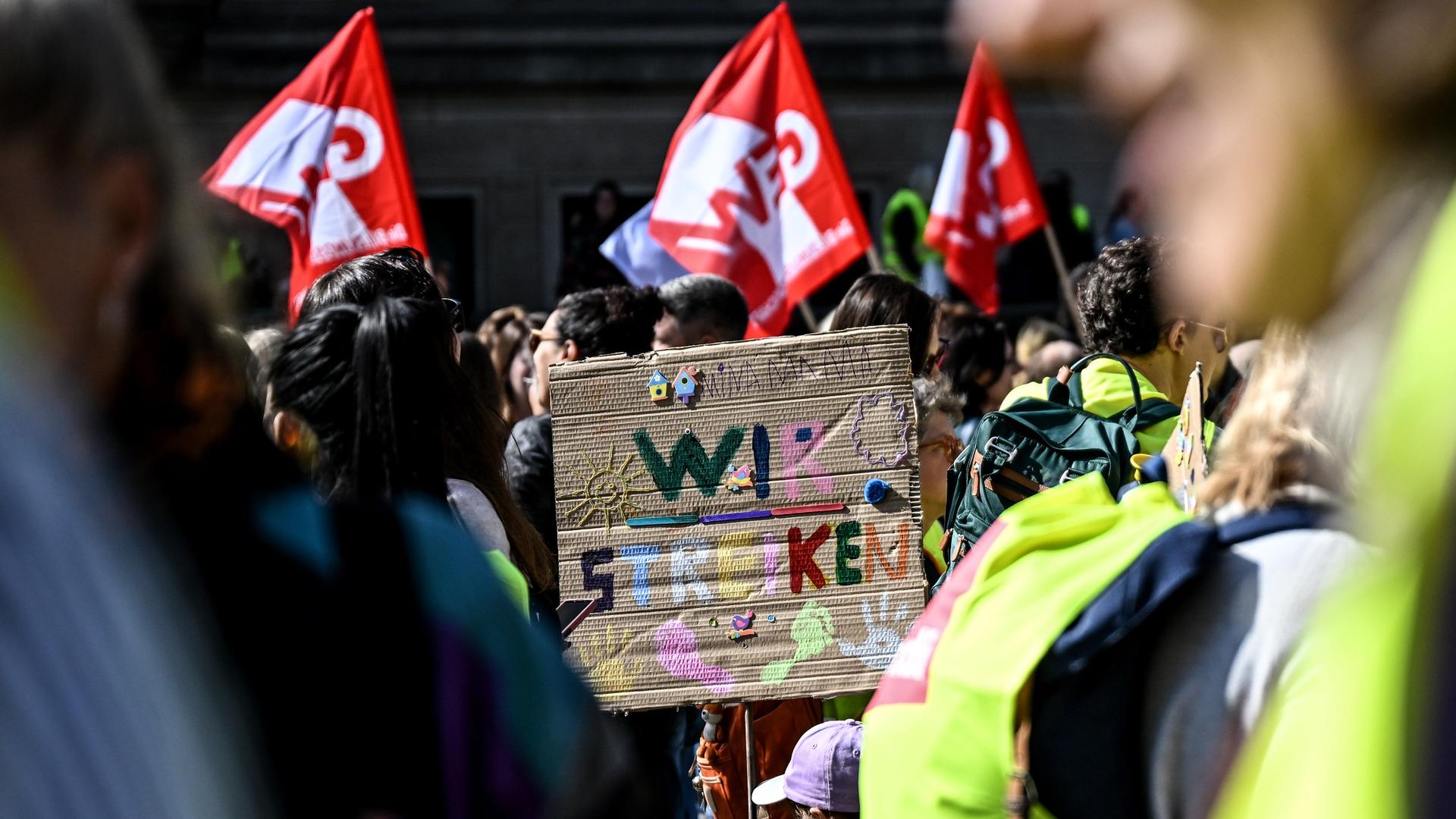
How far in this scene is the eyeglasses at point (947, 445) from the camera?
166 inches

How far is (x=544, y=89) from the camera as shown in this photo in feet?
45.3

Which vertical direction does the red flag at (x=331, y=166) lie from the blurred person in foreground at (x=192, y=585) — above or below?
above

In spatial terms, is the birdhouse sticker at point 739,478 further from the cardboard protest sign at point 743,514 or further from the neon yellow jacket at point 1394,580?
the neon yellow jacket at point 1394,580

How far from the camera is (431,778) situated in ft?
3.36

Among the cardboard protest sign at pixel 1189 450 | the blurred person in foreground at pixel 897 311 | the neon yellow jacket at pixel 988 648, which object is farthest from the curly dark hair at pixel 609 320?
the neon yellow jacket at pixel 988 648

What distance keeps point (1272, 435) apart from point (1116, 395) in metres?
2.32

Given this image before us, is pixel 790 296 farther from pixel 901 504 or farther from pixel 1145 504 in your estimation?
pixel 1145 504

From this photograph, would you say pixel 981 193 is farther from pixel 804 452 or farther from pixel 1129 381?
pixel 804 452

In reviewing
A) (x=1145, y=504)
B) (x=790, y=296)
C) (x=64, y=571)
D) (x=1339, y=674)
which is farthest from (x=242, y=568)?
(x=790, y=296)

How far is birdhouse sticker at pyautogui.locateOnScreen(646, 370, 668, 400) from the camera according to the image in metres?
3.59

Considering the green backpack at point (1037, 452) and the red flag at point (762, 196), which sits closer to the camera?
the green backpack at point (1037, 452)

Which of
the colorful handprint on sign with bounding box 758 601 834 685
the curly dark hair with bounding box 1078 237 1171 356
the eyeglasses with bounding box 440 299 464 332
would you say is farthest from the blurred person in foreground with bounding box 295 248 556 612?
the curly dark hair with bounding box 1078 237 1171 356

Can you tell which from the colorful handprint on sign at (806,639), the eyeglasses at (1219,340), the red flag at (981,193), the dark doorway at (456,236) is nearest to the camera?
the colorful handprint on sign at (806,639)

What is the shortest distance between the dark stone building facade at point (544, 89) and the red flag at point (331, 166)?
7458 millimetres
